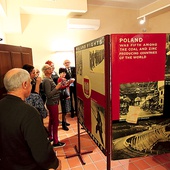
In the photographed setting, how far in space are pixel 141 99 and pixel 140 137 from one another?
0.36m

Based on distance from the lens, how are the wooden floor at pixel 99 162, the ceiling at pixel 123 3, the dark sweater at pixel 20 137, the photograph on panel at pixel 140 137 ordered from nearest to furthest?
the dark sweater at pixel 20 137, the photograph on panel at pixel 140 137, the wooden floor at pixel 99 162, the ceiling at pixel 123 3

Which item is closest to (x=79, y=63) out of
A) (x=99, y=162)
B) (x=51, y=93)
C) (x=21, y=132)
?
(x=51, y=93)

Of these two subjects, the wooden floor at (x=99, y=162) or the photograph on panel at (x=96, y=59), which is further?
the wooden floor at (x=99, y=162)

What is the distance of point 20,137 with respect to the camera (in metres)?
1.03

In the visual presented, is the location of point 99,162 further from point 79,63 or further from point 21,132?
point 21,132

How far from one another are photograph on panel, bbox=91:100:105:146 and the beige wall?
2994 mm

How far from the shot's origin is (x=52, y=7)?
3604 mm

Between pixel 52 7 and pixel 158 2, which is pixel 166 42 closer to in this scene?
pixel 52 7

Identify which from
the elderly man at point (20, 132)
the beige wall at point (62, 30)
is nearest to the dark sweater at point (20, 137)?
the elderly man at point (20, 132)

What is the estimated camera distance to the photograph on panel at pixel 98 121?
151 cm

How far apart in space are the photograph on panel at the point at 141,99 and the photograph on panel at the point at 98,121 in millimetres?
202

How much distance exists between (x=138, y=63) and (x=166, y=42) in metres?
0.30

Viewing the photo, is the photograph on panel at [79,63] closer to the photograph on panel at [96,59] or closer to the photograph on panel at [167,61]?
the photograph on panel at [96,59]

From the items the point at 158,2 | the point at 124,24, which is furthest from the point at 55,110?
the point at 158,2
